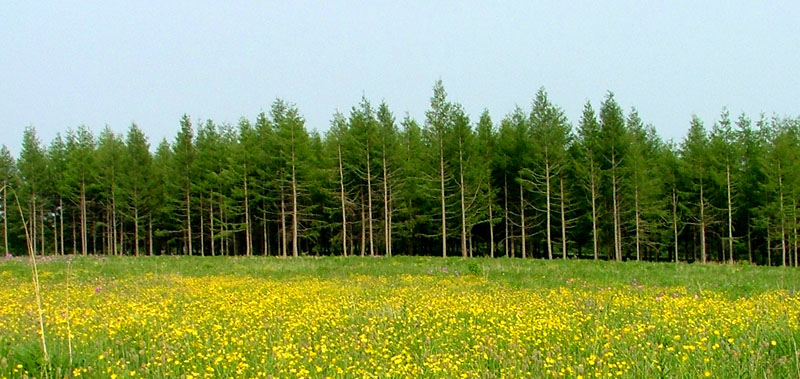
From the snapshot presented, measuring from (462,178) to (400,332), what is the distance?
29530 mm

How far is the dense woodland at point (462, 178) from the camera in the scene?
36.1 m

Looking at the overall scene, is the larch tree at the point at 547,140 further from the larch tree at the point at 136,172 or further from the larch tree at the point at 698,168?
the larch tree at the point at 136,172

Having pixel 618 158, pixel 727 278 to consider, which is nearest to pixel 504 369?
pixel 727 278

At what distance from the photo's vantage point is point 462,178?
119 ft

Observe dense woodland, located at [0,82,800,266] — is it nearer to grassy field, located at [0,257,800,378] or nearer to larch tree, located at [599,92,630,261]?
larch tree, located at [599,92,630,261]

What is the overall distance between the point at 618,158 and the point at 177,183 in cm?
3466

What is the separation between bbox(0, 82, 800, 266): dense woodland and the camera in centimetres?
3609

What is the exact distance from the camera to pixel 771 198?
37406 millimetres

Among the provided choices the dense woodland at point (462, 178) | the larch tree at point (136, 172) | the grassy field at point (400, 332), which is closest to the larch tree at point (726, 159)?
the dense woodland at point (462, 178)

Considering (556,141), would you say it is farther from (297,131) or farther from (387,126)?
(297,131)

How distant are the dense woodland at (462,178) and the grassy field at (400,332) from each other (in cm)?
2351

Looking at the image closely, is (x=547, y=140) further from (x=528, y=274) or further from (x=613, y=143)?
(x=528, y=274)

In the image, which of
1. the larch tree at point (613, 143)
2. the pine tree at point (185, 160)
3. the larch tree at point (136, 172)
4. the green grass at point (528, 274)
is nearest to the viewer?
the green grass at point (528, 274)

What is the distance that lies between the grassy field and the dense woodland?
2351 cm
